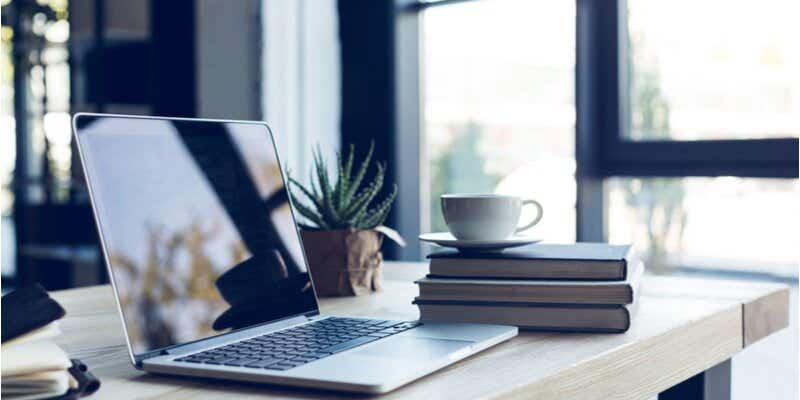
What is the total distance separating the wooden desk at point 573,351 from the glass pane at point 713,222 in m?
0.99

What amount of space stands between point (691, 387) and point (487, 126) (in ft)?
5.27

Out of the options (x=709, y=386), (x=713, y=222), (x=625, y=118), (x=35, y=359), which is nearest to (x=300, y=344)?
(x=35, y=359)

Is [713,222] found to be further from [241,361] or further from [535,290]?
[241,361]

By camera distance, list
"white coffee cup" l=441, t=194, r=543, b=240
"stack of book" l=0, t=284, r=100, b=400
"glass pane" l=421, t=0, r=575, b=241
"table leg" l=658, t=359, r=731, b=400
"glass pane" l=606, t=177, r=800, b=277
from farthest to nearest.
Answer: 1. "glass pane" l=421, t=0, r=575, b=241
2. "glass pane" l=606, t=177, r=800, b=277
3. "table leg" l=658, t=359, r=731, b=400
4. "white coffee cup" l=441, t=194, r=543, b=240
5. "stack of book" l=0, t=284, r=100, b=400

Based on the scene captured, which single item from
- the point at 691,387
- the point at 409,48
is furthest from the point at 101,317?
the point at 409,48

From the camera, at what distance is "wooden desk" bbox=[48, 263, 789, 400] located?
714mm

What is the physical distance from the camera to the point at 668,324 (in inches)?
39.5

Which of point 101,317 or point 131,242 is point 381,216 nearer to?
point 101,317

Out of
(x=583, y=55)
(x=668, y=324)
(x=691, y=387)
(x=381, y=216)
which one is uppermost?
(x=583, y=55)

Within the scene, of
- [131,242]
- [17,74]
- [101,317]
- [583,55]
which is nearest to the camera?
[131,242]

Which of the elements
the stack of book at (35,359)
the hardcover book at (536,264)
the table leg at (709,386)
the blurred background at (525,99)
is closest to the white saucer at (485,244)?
the hardcover book at (536,264)

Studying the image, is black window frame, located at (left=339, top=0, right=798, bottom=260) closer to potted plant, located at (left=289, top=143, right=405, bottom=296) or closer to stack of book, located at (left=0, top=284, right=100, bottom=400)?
potted plant, located at (left=289, top=143, right=405, bottom=296)

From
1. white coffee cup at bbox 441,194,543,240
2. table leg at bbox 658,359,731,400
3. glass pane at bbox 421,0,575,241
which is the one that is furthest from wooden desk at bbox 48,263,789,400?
glass pane at bbox 421,0,575,241

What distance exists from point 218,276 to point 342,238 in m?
0.37
